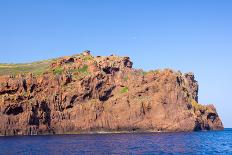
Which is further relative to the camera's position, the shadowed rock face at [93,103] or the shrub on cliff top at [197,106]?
the shrub on cliff top at [197,106]

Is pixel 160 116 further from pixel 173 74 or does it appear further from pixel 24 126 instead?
pixel 24 126

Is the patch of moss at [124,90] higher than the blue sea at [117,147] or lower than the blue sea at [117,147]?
higher

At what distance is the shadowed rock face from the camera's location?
163 m

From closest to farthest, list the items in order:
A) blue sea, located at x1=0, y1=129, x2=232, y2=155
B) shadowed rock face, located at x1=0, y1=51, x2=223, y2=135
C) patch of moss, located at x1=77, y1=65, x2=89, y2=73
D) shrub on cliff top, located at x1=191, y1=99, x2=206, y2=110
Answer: blue sea, located at x1=0, y1=129, x2=232, y2=155 < shadowed rock face, located at x1=0, y1=51, x2=223, y2=135 < patch of moss, located at x1=77, y1=65, x2=89, y2=73 < shrub on cliff top, located at x1=191, y1=99, x2=206, y2=110

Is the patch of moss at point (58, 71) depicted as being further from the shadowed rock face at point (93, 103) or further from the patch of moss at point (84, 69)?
the patch of moss at point (84, 69)

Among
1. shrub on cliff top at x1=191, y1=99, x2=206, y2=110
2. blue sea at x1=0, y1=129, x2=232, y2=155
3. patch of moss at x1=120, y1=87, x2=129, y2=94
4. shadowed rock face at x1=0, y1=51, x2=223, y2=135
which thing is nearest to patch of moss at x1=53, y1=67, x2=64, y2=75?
shadowed rock face at x1=0, y1=51, x2=223, y2=135

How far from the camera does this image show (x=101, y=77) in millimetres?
180250

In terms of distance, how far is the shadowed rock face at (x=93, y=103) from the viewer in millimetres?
162875

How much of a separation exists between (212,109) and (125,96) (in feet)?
157

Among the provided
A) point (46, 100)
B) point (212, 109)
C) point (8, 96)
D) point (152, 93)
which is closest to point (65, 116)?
point (46, 100)

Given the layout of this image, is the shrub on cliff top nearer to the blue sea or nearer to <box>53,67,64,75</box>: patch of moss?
<box>53,67,64,75</box>: patch of moss

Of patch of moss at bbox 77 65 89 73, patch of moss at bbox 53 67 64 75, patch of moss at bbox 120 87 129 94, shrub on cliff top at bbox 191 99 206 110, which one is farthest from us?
shrub on cliff top at bbox 191 99 206 110

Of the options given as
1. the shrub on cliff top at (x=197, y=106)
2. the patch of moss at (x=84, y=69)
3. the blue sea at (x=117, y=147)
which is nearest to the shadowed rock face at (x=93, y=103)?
the patch of moss at (x=84, y=69)

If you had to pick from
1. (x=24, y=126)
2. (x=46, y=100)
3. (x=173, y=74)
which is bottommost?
(x=24, y=126)
